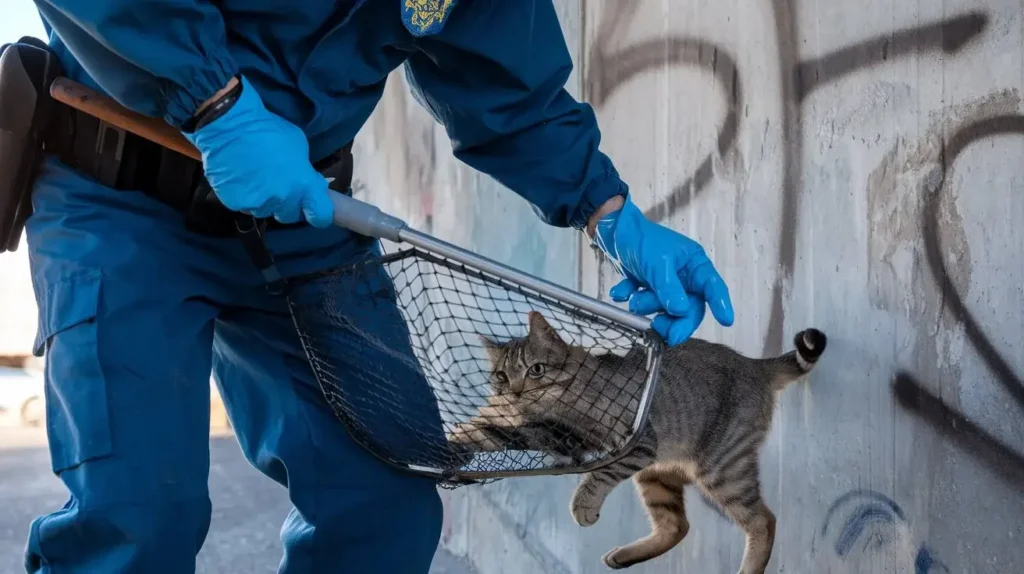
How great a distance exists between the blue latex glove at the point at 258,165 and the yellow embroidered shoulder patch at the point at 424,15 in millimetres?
222

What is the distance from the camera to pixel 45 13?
3.74 feet

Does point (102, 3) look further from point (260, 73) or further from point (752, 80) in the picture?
point (752, 80)

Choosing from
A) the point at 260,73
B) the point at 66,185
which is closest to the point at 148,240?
the point at 66,185

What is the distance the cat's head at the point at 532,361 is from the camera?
6.52 feet

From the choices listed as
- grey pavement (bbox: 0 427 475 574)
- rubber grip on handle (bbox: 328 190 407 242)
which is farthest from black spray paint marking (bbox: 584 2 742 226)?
grey pavement (bbox: 0 427 475 574)

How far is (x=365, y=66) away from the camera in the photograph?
133 cm

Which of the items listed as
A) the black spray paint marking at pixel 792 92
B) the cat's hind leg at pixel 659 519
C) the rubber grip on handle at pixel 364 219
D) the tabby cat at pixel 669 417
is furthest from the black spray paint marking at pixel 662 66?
the rubber grip on handle at pixel 364 219

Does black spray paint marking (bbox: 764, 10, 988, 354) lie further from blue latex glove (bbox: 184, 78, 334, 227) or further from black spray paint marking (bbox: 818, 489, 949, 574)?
blue latex glove (bbox: 184, 78, 334, 227)

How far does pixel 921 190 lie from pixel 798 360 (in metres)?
0.39

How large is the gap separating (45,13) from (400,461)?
0.76m

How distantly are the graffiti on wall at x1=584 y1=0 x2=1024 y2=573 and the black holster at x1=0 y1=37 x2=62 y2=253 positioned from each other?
4.02ft

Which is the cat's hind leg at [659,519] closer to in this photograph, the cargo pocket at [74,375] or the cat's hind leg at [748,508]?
the cat's hind leg at [748,508]

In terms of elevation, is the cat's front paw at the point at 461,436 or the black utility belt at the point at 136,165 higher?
the black utility belt at the point at 136,165

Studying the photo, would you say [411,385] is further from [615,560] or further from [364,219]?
[615,560]
